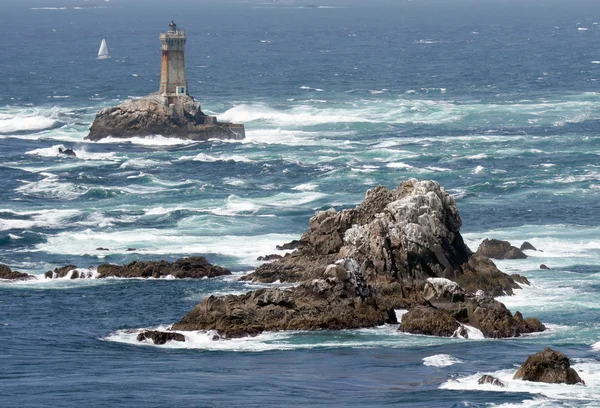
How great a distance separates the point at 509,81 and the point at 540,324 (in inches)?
5155

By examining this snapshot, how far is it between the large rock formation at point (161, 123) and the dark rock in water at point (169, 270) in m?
59.8

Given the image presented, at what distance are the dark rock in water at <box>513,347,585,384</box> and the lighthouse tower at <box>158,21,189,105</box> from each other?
91108 millimetres

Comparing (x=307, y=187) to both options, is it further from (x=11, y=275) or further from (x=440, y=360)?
(x=440, y=360)

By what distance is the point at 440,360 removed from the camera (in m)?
64.1

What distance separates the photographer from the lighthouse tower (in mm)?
147500

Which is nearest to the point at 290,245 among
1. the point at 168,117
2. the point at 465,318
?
the point at 465,318

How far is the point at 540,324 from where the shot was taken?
71750 mm

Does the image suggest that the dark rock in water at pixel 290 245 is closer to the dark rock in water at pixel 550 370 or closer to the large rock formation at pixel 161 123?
the dark rock in water at pixel 550 370

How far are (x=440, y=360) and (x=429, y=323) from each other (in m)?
6.83

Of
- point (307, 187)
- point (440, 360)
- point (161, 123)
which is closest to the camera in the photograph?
point (440, 360)

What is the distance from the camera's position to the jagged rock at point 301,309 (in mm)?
71500

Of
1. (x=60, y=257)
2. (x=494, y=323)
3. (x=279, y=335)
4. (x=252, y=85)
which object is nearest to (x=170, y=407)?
(x=279, y=335)

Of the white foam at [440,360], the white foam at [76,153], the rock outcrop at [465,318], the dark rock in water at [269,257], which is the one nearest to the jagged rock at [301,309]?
the rock outcrop at [465,318]

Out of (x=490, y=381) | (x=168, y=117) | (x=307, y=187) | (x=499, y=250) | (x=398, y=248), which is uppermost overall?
(x=398, y=248)
